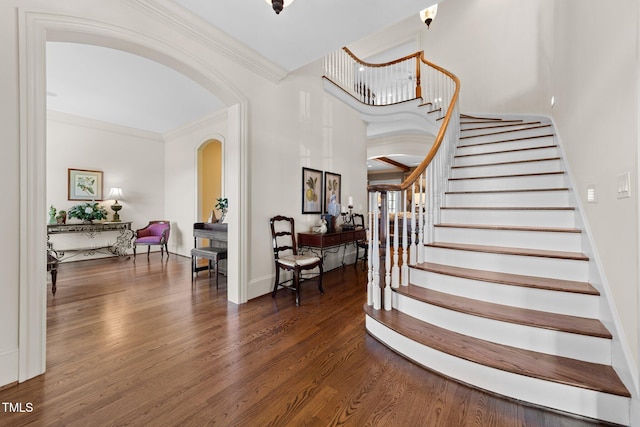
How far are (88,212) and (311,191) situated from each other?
4.92 metres

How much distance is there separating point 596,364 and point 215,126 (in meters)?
6.18

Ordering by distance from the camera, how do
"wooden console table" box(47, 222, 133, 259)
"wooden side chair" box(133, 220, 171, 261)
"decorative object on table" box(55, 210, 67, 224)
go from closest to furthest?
"wooden console table" box(47, 222, 133, 259) → "decorative object on table" box(55, 210, 67, 224) → "wooden side chair" box(133, 220, 171, 261)

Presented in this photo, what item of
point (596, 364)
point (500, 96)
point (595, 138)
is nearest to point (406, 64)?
point (500, 96)

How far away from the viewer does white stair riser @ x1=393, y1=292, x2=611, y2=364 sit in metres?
1.52

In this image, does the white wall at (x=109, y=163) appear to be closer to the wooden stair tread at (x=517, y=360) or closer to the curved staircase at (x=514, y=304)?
the curved staircase at (x=514, y=304)

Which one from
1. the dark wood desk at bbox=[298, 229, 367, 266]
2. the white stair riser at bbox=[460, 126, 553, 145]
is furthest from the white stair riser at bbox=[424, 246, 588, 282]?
the white stair riser at bbox=[460, 126, 553, 145]

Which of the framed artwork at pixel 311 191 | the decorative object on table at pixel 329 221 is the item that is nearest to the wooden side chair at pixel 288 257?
the framed artwork at pixel 311 191

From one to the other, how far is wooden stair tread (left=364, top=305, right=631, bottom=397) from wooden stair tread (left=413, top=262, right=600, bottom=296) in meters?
0.44

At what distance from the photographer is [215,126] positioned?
18.1 ft

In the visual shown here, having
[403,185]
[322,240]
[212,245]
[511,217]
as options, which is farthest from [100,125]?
[511,217]

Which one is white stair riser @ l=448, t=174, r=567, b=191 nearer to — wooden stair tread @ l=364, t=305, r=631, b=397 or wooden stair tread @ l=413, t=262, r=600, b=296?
wooden stair tread @ l=413, t=262, r=600, b=296

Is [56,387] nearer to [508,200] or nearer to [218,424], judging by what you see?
[218,424]

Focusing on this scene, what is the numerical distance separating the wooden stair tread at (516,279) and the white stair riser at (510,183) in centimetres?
139

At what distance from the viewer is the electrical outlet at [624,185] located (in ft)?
4.54
